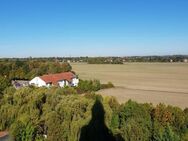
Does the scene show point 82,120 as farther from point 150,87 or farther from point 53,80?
point 150,87

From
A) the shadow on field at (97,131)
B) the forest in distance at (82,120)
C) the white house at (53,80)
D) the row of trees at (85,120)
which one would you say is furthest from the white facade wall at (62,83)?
the shadow on field at (97,131)

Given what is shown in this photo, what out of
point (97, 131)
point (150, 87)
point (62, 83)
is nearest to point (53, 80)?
point (62, 83)

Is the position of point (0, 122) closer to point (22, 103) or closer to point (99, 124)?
point (22, 103)

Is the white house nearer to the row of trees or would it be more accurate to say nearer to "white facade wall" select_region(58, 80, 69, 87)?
"white facade wall" select_region(58, 80, 69, 87)

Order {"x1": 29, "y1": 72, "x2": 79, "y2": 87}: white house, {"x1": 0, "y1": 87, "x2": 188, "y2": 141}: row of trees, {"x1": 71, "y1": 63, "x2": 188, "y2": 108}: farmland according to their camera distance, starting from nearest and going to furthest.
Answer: {"x1": 0, "y1": 87, "x2": 188, "y2": 141}: row of trees → {"x1": 71, "y1": 63, "x2": 188, "y2": 108}: farmland → {"x1": 29, "y1": 72, "x2": 79, "y2": 87}: white house

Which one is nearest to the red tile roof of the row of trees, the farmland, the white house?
the white house

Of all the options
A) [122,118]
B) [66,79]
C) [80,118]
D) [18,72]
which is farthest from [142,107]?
[18,72]
